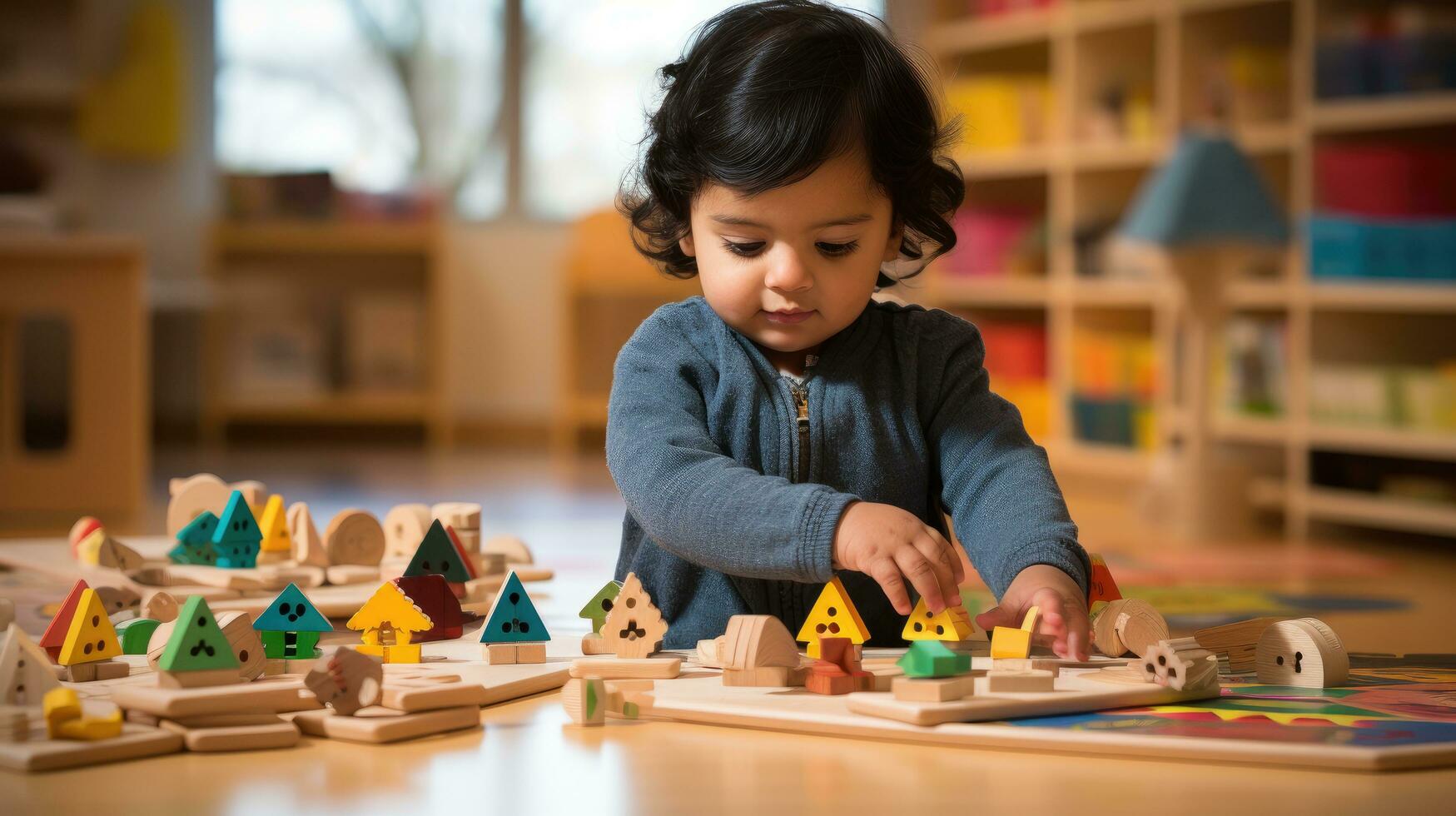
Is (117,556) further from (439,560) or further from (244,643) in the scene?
(244,643)

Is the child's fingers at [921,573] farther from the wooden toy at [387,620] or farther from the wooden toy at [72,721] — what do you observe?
the wooden toy at [72,721]

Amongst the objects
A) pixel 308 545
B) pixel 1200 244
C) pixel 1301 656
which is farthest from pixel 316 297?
pixel 1301 656

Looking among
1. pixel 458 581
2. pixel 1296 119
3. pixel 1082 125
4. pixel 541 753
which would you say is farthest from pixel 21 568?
pixel 1082 125

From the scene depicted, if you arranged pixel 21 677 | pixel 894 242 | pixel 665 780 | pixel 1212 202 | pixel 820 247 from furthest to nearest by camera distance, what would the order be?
pixel 1212 202 → pixel 894 242 → pixel 820 247 → pixel 21 677 → pixel 665 780

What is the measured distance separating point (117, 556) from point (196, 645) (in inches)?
20.8

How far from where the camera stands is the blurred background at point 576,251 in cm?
278

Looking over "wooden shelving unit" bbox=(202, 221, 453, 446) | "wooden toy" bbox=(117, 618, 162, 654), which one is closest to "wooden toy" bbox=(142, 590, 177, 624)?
"wooden toy" bbox=(117, 618, 162, 654)

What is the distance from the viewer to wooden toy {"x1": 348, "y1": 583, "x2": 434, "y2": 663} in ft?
3.07

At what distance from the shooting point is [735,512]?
91cm

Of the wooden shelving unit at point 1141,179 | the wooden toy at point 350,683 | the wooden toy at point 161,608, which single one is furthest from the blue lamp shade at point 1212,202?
the wooden toy at point 350,683

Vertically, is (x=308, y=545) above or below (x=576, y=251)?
below

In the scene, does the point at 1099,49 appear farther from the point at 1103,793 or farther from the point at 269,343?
the point at 1103,793

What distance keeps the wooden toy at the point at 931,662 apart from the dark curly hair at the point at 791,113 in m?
0.33

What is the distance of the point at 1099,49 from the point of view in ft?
11.8
